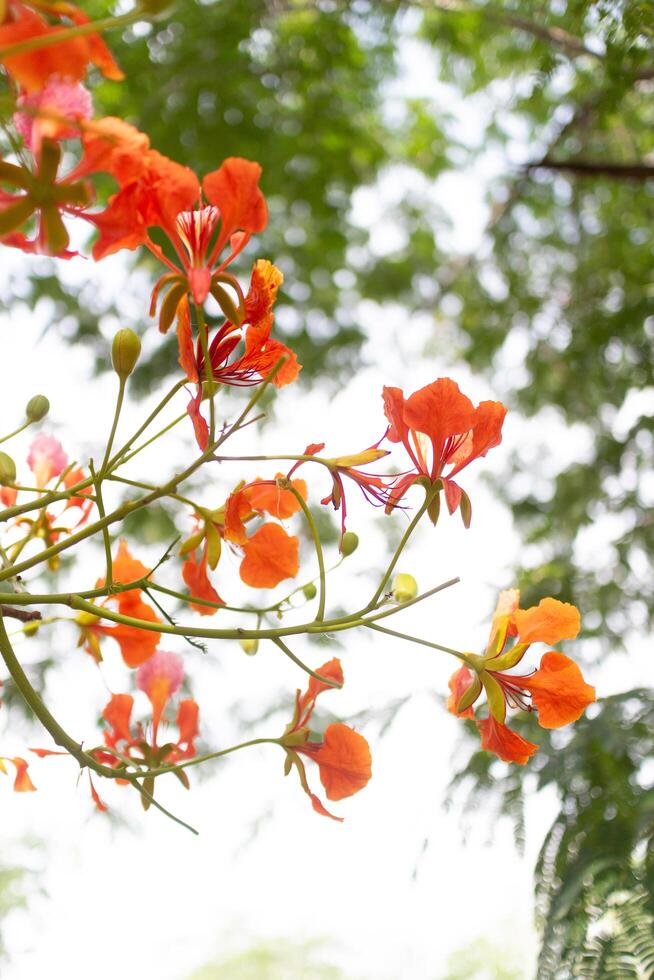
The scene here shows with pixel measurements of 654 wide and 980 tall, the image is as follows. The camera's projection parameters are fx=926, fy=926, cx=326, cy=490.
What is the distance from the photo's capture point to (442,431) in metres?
0.65

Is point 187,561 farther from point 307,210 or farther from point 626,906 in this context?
point 307,210

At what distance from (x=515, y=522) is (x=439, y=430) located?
7.16 ft

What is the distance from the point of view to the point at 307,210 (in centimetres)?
327

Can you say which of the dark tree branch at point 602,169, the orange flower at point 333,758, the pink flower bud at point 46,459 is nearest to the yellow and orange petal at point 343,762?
the orange flower at point 333,758

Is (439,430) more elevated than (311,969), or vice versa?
(311,969)

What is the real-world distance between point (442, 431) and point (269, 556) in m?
0.17

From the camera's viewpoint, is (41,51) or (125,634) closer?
(41,51)

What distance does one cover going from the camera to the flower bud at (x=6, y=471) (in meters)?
0.72

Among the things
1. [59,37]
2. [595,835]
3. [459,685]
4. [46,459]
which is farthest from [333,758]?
[595,835]

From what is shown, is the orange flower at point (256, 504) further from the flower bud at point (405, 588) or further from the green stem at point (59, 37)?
the green stem at point (59, 37)

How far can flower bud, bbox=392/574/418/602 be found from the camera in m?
0.63

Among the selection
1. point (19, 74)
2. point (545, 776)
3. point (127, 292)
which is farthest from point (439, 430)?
point (127, 292)

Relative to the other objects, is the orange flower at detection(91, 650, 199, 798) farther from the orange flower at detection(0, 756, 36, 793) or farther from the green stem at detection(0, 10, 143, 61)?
the green stem at detection(0, 10, 143, 61)

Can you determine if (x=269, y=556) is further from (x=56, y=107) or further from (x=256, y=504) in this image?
(x=56, y=107)
